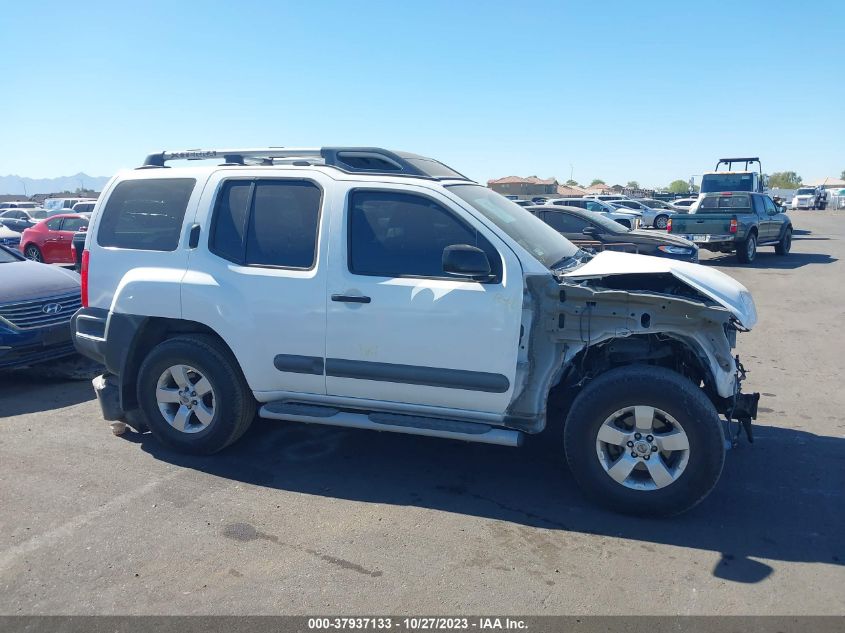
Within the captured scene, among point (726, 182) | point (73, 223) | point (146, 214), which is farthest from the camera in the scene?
point (726, 182)

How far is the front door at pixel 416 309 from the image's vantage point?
4.20 metres

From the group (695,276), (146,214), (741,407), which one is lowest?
(741,407)

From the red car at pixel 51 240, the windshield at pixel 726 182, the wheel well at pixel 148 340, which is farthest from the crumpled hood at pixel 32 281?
the windshield at pixel 726 182

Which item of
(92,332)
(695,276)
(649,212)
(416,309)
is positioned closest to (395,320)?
(416,309)

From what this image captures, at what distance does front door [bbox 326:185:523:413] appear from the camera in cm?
420

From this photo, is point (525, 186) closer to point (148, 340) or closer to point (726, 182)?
point (726, 182)

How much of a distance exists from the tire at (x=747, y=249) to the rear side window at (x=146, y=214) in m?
15.2

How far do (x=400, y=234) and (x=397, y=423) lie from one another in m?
1.23

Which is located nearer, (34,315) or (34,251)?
(34,315)

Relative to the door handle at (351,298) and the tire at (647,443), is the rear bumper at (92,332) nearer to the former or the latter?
the door handle at (351,298)

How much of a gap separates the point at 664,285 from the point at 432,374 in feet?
5.13

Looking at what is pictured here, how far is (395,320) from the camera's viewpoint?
→ 4.35 meters

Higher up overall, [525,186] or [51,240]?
[525,186]

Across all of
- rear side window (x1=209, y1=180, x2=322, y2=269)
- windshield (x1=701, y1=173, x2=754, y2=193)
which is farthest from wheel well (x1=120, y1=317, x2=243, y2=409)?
windshield (x1=701, y1=173, x2=754, y2=193)
